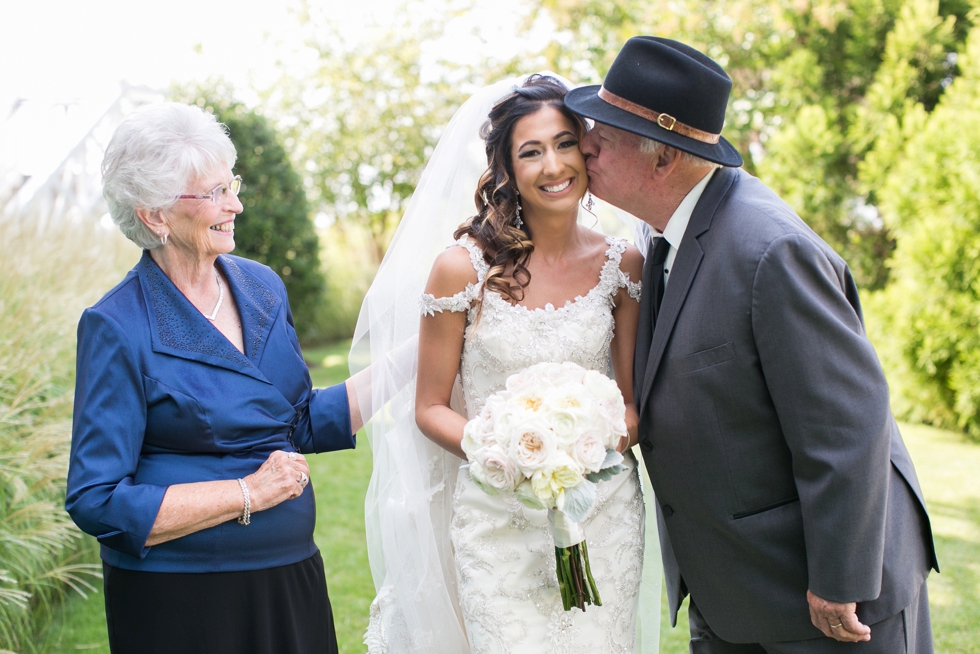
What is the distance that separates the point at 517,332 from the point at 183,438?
120 cm

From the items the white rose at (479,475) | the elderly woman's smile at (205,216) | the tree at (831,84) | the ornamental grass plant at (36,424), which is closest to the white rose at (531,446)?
the white rose at (479,475)

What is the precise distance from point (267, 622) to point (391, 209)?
18550 millimetres

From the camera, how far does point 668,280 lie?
2.61 m

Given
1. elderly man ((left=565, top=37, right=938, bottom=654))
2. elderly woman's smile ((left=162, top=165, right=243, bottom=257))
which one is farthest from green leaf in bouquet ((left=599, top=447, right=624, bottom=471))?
elderly woman's smile ((left=162, top=165, right=243, bottom=257))

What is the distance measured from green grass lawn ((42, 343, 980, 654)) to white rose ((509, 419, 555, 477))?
290cm

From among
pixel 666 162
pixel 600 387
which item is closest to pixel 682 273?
pixel 666 162

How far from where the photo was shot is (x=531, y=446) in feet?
7.17

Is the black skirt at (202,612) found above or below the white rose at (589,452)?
below

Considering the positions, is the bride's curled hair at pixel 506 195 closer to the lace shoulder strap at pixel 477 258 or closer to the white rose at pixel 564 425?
the lace shoulder strap at pixel 477 258

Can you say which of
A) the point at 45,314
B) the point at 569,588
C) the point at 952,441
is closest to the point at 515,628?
the point at 569,588

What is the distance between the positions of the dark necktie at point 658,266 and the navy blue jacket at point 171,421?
1.36 metres

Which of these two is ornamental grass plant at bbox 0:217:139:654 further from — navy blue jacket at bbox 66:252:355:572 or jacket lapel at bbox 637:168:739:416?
jacket lapel at bbox 637:168:739:416

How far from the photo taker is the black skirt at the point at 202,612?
2.46 m

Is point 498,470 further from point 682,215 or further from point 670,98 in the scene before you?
point 670,98
